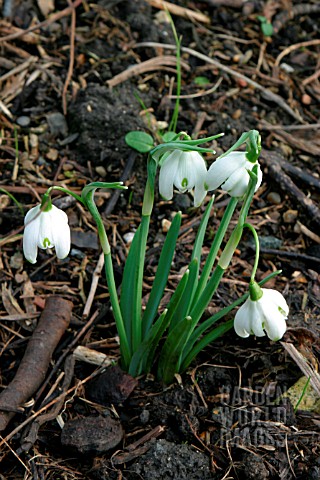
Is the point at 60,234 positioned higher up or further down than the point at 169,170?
further down

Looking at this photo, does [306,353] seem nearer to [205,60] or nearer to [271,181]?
[271,181]

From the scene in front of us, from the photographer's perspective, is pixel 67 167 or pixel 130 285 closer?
pixel 130 285

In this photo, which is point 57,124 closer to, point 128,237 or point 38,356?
point 128,237

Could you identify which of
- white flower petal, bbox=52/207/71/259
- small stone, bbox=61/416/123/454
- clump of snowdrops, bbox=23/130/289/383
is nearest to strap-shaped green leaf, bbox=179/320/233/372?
clump of snowdrops, bbox=23/130/289/383

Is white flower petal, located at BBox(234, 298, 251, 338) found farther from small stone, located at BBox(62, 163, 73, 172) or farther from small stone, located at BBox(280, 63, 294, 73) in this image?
small stone, located at BBox(280, 63, 294, 73)

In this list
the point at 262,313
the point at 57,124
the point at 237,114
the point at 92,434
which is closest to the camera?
the point at 262,313

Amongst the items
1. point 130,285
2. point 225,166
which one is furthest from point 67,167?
point 225,166
